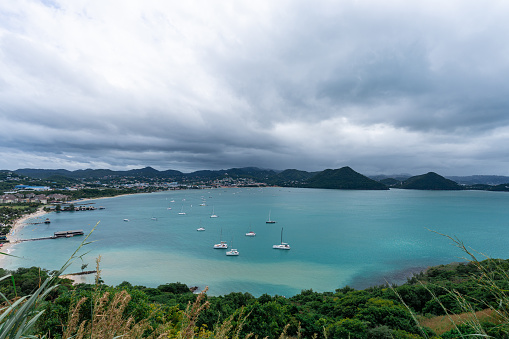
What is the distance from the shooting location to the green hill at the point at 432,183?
567 feet

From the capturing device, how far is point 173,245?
126ft

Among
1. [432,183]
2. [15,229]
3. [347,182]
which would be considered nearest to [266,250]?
[15,229]

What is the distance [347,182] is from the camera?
178000mm

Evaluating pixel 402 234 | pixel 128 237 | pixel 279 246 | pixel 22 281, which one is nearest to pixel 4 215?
pixel 128 237

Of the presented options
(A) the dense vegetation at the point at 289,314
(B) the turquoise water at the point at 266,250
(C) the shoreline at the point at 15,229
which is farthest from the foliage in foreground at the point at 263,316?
(C) the shoreline at the point at 15,229

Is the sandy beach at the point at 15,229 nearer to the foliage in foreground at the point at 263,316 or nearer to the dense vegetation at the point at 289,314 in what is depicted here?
the dense vegetation at the point at 289,314

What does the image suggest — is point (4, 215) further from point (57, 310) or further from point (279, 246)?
point (57, 310)

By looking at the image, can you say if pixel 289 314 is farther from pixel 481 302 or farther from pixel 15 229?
pixel 15 229

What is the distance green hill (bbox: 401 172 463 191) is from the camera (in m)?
173

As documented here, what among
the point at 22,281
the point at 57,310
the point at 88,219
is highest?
the point at 57,310

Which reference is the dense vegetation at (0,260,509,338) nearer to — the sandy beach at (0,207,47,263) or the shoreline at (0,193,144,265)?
the shoreline at (0,193,144,265)

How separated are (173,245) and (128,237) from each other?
1124 cm

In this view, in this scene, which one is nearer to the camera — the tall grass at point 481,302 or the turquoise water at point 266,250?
the tall grass at point 481,302

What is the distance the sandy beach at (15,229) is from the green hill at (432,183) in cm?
21778
